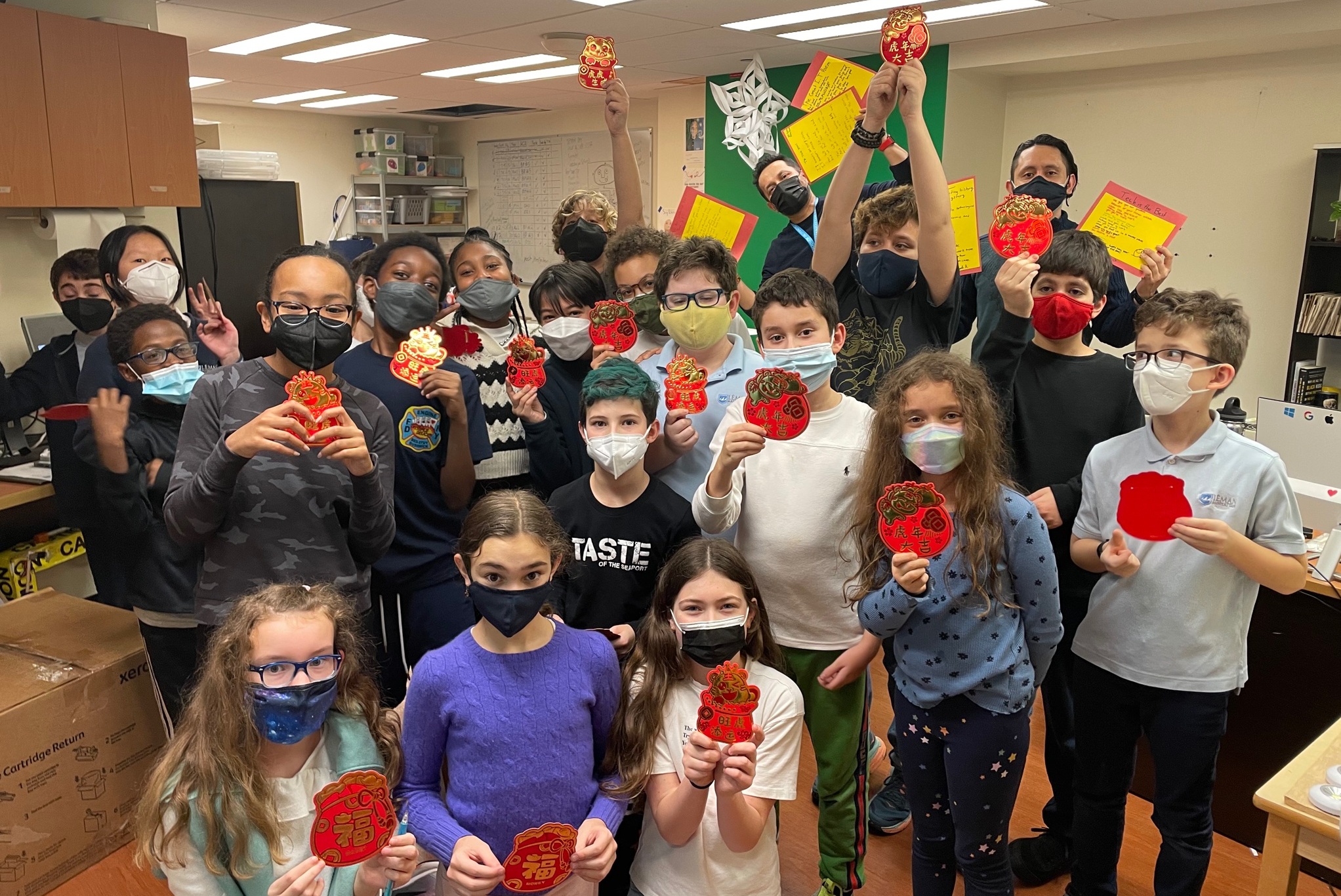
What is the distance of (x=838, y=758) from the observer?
2.12m

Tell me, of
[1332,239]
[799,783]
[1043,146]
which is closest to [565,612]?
[799,783]

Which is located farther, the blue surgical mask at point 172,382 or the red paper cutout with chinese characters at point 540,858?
the blue surgical mask at point 172,382

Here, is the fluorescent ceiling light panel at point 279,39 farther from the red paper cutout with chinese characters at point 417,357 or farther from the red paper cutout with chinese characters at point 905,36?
the red paper cutout with chinese characters at point 905,36

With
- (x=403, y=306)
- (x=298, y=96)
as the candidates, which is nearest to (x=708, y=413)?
(x=403, y=306)

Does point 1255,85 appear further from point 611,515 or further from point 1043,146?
point 611,515

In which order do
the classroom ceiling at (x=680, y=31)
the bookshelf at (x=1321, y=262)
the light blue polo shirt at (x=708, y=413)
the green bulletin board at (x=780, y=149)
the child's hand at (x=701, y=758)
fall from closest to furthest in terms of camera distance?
1. the child's hand at (x=701, y=758)
2. the light blue polo shirt at (x=708, y=413)
3. the classroom ceiling at (x=680, y=31)
4. the bookshelf at (x=1321, y=262)
5. the green bulletin board at (x=780, y=149)

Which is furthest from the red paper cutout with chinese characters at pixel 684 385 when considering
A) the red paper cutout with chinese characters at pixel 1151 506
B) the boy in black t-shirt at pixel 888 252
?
the red paper cutout with chinese characters at pixel 1151 506

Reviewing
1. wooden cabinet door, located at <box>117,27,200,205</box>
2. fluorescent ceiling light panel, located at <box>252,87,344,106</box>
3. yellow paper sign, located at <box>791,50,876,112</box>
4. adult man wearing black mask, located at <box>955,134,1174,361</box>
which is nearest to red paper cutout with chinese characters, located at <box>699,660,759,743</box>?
adult man wearing black mask, located at <box>955,134,1174,361</box>

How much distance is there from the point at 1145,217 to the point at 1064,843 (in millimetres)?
1716

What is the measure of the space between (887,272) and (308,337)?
150 centimetres

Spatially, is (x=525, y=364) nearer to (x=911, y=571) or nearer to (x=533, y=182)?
(x=911, y=571)

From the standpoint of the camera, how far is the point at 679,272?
237 centimetres

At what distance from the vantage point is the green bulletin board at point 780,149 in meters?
6.41

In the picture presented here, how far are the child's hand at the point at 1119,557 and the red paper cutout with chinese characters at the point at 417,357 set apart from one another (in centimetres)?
163
